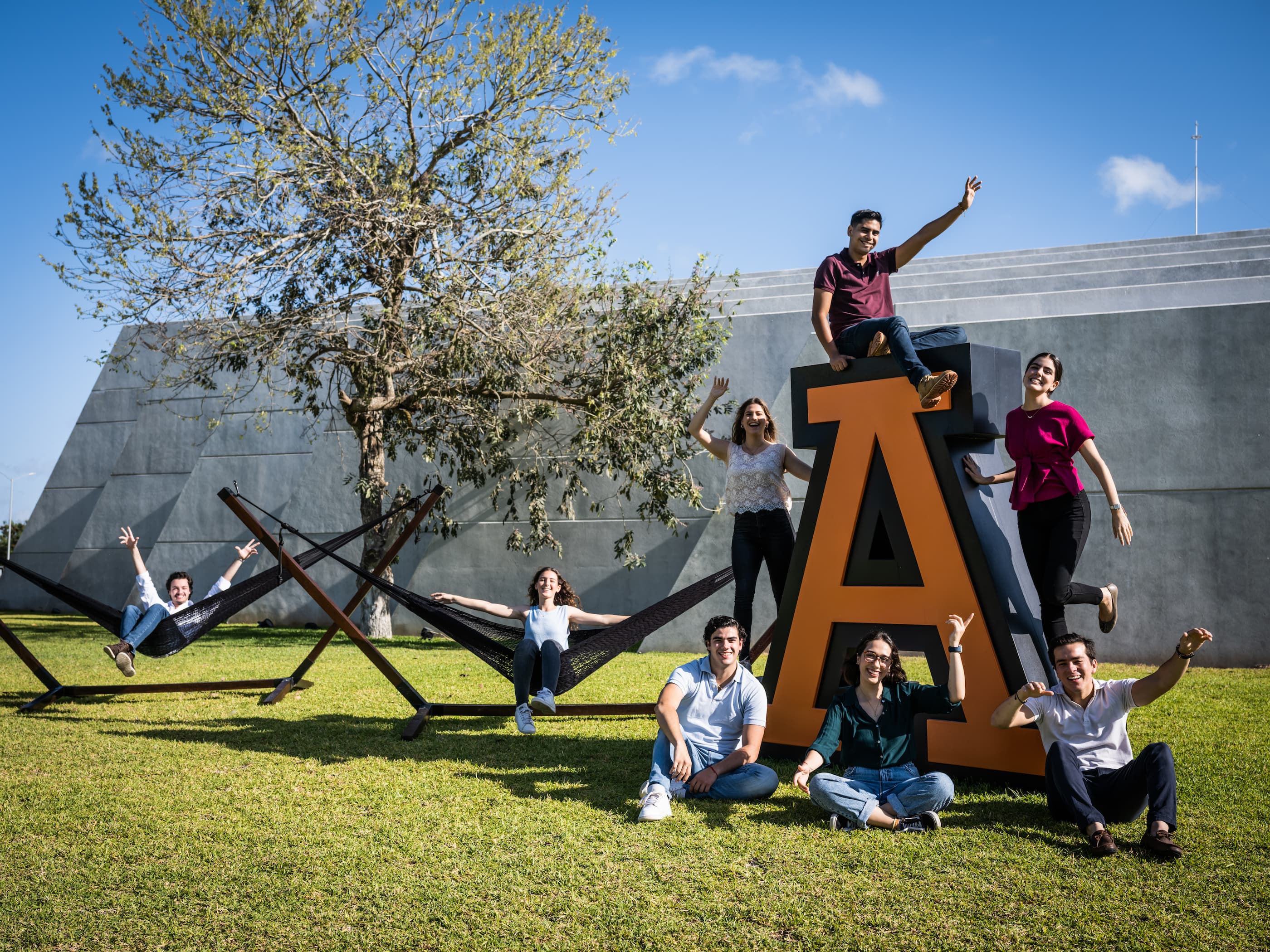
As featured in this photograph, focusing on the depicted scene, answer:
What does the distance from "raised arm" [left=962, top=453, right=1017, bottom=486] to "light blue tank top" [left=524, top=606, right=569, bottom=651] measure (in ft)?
6.62

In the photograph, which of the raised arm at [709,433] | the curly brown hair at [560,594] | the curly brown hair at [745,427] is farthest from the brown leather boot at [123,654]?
the curly brown hair at [745,427]

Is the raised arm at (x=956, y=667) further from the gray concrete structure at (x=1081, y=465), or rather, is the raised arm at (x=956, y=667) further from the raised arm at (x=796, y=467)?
the gray concrete structure at (x=1081, y=465)

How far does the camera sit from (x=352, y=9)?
→ 30.2ft

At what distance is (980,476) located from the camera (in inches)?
151

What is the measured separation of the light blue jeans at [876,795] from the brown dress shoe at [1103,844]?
0.46 m

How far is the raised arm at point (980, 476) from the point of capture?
3.81 m

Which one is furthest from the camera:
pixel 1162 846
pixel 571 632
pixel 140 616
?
pixel 140 616

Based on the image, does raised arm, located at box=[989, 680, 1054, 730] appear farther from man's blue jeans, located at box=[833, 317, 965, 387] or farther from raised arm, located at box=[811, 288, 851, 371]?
raised arm, located at box=[811, 288, 851, 371]

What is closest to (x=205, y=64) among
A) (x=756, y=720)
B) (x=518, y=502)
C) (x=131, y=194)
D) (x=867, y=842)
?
(x=131, y=194)

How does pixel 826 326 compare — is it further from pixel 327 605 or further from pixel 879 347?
pixel 327 605

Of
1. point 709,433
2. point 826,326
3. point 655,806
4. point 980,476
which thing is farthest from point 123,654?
point 980,476

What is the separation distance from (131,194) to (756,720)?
819 centimetres

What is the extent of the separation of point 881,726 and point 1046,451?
1.25 m

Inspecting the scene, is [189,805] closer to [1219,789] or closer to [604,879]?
[604,879]
